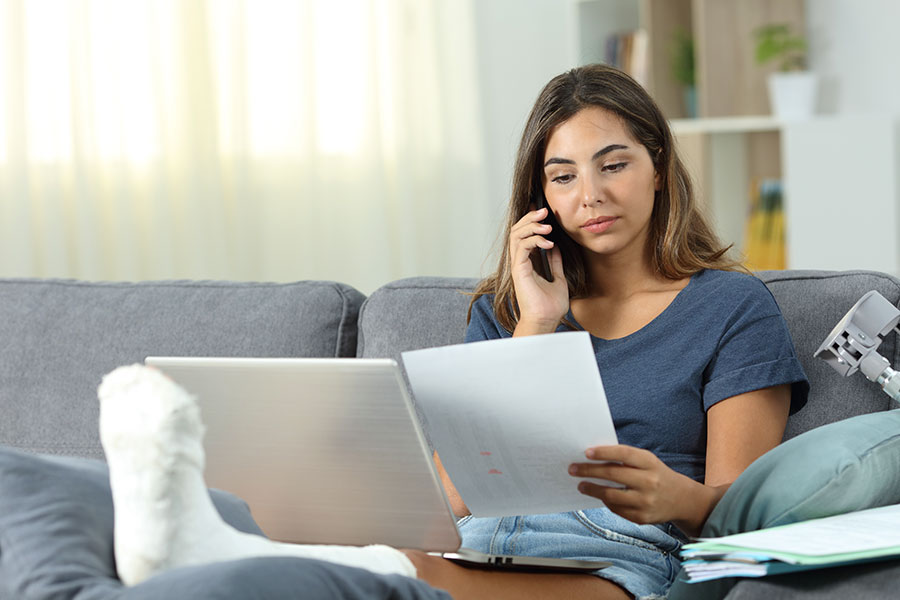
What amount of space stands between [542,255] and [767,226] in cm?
204

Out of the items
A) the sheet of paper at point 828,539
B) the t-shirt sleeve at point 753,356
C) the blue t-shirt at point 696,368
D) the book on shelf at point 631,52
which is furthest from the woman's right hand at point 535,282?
the book on shelf at point 631,52

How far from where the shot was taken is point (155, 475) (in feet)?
2.45

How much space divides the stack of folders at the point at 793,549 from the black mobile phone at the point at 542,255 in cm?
53

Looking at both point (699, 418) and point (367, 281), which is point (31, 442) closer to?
point (699, 418)

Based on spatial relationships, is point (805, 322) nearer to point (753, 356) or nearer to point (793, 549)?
point (753, 356)

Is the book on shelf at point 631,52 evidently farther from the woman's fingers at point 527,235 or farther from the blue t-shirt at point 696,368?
the blue t-shirt at point 696,368

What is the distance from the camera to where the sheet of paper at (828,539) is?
85 centimetres

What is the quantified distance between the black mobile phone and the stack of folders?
1.75 feet

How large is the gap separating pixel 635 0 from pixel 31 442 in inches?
101

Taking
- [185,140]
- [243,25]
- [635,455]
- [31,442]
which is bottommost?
[31,442]

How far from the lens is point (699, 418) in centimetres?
125

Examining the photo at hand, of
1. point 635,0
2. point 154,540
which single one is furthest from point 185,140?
point 154,540

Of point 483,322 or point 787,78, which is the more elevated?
point 787,78

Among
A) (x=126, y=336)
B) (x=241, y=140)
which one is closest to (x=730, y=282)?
(x=126, y=336)
